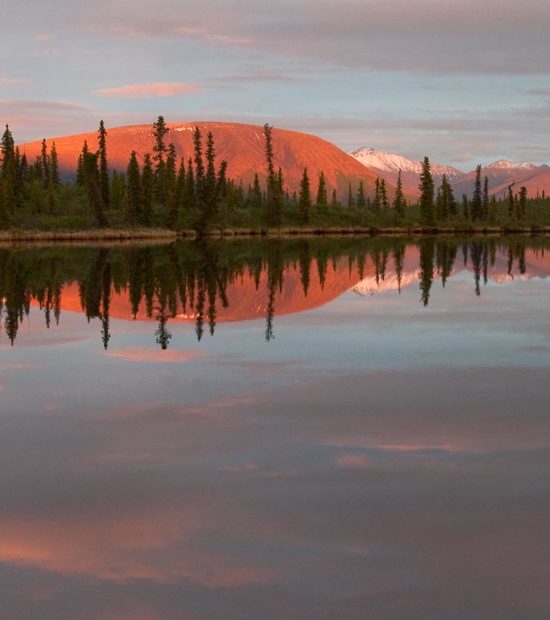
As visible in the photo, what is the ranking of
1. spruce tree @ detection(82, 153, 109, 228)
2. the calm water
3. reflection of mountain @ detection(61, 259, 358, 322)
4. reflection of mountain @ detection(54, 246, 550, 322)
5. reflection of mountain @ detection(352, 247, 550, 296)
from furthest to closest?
spruce tree @ detection(82, 153, 109, 228) < reflection of mountain @ detection(352, 247, 550, 296) < reflection of mountain @ detection(54, 246, 550, 322) < reflection of mountain @ detection(61, 259, 358, 322) < the calm water

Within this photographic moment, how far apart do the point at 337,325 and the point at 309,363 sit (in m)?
7.07

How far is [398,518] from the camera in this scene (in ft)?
30.2

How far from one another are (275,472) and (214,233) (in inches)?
4819

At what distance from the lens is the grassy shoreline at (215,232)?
365ft

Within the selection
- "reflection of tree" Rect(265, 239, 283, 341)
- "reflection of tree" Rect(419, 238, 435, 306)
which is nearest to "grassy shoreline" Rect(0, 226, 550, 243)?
"reflection of tree" Rect(265, 239, 283, 341)

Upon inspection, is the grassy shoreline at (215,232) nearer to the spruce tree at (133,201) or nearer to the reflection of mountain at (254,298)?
the spruce tree at (133,201)

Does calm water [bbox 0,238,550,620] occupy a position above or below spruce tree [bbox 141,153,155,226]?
below

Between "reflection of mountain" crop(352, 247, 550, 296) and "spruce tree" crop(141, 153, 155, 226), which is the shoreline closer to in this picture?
"spruce tree" crop(141, 153, 155, 226)

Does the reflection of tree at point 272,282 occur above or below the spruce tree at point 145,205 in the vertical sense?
below

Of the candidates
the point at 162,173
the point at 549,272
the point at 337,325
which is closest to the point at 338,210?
the point at 162,173

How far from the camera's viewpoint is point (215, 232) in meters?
133

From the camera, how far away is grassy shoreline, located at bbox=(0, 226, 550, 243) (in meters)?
111

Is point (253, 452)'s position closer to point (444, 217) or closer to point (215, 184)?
point (215, 184)

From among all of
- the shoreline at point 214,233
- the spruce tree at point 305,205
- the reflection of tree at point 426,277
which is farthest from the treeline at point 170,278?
the spruce tree at point 305,205
